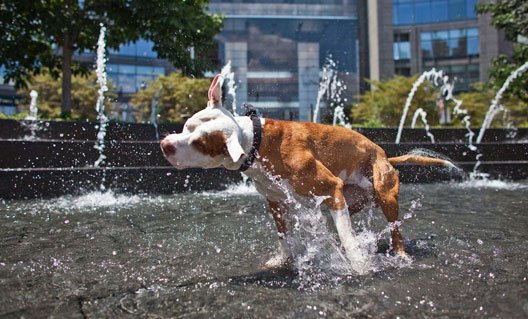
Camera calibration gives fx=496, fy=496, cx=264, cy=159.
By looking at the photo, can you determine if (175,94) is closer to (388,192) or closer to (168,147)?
(388,192)

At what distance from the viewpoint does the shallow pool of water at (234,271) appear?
2.49m

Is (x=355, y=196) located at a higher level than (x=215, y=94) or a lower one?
lower

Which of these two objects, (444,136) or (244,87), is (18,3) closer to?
(444,136)

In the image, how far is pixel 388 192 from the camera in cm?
355

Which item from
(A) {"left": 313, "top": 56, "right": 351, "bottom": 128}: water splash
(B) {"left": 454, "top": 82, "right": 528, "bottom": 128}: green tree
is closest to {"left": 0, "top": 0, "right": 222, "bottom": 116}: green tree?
(A) {"left": 313, "top": 56, "right": 351, "bottom": 128}: water splash

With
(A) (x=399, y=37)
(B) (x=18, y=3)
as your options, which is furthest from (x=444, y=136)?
(A) (x=399, y=37)

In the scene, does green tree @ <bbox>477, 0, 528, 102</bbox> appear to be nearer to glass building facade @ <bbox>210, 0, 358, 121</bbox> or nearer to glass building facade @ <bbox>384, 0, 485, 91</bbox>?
glass building facade @ <bbox>210, 0, 358, 121</bbox>

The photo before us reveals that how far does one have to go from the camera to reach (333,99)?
2889cm

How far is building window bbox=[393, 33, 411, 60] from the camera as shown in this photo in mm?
56812

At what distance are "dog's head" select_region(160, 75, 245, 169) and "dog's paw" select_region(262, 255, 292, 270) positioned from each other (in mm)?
809

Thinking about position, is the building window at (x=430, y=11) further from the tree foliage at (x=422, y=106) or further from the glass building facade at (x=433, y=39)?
the tree foliage at (x=422, y=106)

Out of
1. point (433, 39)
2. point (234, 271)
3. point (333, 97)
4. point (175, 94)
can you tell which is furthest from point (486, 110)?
point (234, 271)

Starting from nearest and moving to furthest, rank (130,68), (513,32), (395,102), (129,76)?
(513,32) → (395,102) → (129,76) → (130,68)

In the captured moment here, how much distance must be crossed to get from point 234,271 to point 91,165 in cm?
616
